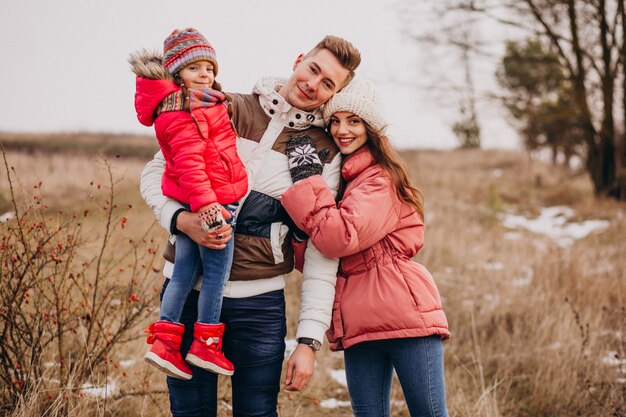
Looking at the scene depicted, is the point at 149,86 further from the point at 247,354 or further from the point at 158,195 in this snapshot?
the point at 247,354

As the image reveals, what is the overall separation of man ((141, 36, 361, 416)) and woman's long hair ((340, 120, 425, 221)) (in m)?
0.16

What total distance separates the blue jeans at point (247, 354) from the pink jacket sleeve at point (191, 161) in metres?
0.41

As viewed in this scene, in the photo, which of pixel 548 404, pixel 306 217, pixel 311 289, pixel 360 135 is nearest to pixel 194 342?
pixel 311 289

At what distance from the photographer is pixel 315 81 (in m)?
2.11

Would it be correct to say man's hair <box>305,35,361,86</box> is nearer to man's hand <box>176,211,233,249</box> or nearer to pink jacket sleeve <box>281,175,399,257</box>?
pink jacket sleeve <box>281,175,399,257</box>

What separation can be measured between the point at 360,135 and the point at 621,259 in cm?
529

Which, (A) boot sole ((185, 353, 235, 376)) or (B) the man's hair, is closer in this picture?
(A) boot sole ((185, 353, 235, 376))

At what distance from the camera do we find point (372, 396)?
2.23 metres

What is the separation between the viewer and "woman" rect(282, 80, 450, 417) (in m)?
2.01

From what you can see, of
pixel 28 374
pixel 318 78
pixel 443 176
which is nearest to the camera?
pixel 318 78

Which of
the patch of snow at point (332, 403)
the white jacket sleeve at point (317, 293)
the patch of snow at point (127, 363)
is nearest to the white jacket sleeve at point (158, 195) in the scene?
the white jacket sleeve at point (317, 293)

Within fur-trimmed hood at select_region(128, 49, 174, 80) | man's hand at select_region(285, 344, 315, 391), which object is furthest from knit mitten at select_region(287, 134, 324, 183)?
man's hand at select_region(285, 344, 315, 391)

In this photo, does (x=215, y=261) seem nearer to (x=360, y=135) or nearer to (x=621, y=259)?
(x=360, y=135)

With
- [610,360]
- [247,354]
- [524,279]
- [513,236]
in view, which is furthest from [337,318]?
[513,236]
